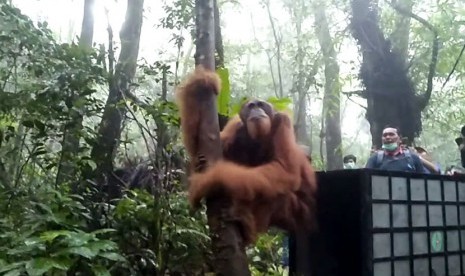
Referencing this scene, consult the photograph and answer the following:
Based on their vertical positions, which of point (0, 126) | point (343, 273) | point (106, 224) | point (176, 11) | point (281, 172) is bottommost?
point (343, 273)

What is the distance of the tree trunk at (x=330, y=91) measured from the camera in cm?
Result: 812

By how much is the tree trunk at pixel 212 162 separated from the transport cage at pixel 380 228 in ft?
2.66

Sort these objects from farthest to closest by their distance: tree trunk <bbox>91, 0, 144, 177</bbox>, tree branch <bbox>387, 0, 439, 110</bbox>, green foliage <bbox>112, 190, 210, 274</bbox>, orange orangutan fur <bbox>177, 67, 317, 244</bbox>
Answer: tree branch <bbox>387, 0, 439, 110</bbox>, tree trunk <bbox>91, 0, 144, 177</bbox>, green foliage <bbox>112, 190, 210, 274</bbox>, orange orangutan fur <bbox>177, 67, 317, 244</bbox>

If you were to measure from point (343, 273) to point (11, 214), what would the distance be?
156 cm

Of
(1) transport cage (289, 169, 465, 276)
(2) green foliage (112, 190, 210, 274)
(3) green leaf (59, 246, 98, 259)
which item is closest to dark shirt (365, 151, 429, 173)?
(1) transport cage (289, 169, 465, 276)

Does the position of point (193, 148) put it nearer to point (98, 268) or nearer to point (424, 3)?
point (98, 268)

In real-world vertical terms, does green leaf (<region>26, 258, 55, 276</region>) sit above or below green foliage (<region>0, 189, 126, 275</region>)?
below

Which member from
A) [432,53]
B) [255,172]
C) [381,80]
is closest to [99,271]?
[255,172]

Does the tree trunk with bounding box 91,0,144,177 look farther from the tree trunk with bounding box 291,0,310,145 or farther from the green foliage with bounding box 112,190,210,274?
the tree trunk with bounding box 291,0,310,145

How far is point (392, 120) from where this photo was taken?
6.78m

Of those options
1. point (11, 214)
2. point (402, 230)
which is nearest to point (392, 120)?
point (402, 230)

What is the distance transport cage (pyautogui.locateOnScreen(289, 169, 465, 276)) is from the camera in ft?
8.52

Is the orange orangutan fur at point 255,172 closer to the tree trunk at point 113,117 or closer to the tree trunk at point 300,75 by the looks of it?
the tree trunk at point 113,117

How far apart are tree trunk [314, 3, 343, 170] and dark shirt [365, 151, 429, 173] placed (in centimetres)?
379
